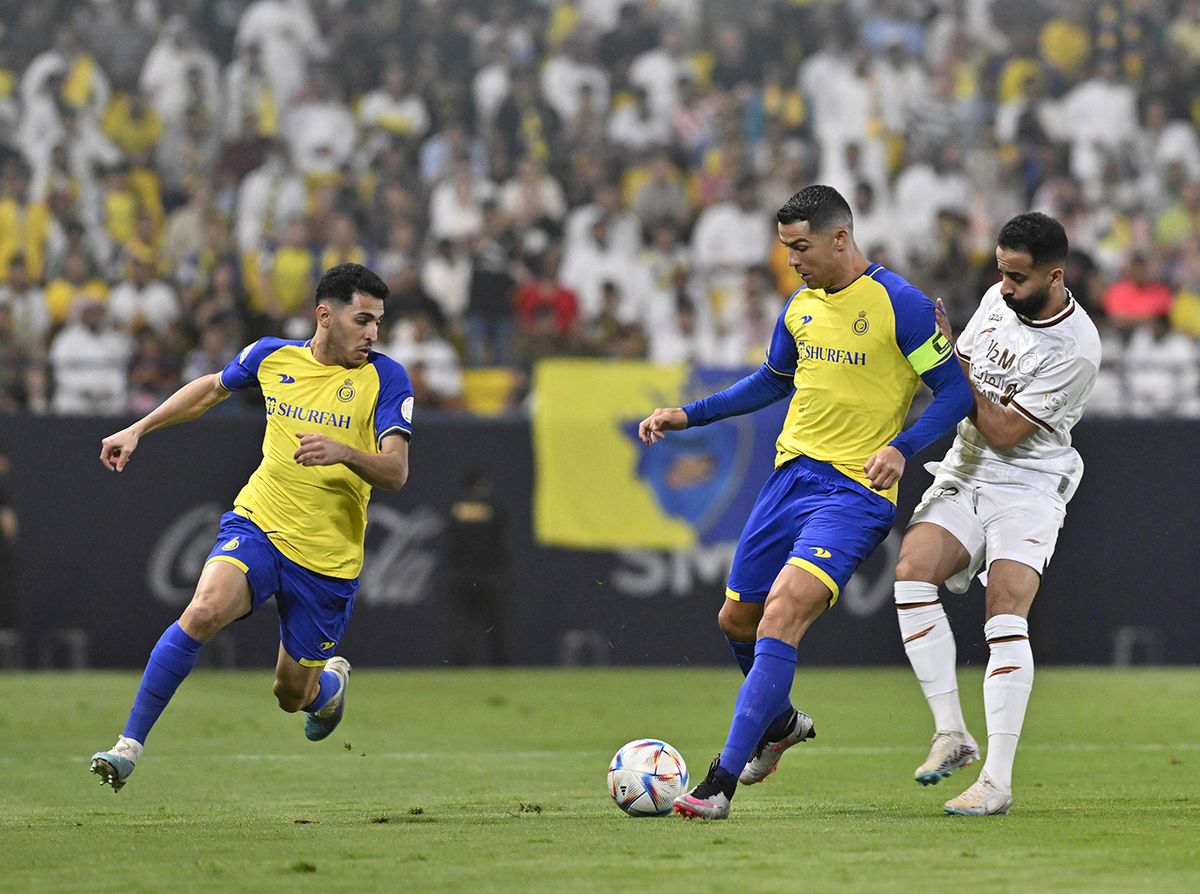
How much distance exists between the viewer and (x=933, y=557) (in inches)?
329

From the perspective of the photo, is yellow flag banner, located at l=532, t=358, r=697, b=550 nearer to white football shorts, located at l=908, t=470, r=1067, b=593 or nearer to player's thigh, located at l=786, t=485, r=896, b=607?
white football shorts, located at l=908, t=470, r=1067, b=593

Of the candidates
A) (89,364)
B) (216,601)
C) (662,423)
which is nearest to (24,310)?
(89,364)

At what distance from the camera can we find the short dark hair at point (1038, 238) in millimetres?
7953

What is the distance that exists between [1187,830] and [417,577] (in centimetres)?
1176

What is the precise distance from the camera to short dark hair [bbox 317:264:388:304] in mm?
8609

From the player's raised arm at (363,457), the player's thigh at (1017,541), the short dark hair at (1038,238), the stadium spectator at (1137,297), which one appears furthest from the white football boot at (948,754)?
the stadium spectator at (1137,297)

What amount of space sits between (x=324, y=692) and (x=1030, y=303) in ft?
13.8

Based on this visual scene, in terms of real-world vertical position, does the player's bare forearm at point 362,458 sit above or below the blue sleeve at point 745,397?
below

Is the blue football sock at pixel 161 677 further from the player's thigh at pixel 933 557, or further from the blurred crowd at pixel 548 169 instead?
the blurred crowd at pixel 548 169

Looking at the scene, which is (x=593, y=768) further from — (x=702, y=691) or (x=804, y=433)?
(x=702, y=691)

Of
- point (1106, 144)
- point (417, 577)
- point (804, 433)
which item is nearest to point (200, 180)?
point (417, 577)

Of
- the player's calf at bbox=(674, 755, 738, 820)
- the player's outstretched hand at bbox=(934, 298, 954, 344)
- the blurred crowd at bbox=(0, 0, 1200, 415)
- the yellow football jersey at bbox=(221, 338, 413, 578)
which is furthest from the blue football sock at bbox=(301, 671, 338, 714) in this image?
the blurred crowd at bbox=(0, 0, 1200, 415)

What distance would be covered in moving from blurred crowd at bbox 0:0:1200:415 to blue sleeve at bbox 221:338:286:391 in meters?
9.30

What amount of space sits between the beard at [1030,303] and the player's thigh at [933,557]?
105 cm
